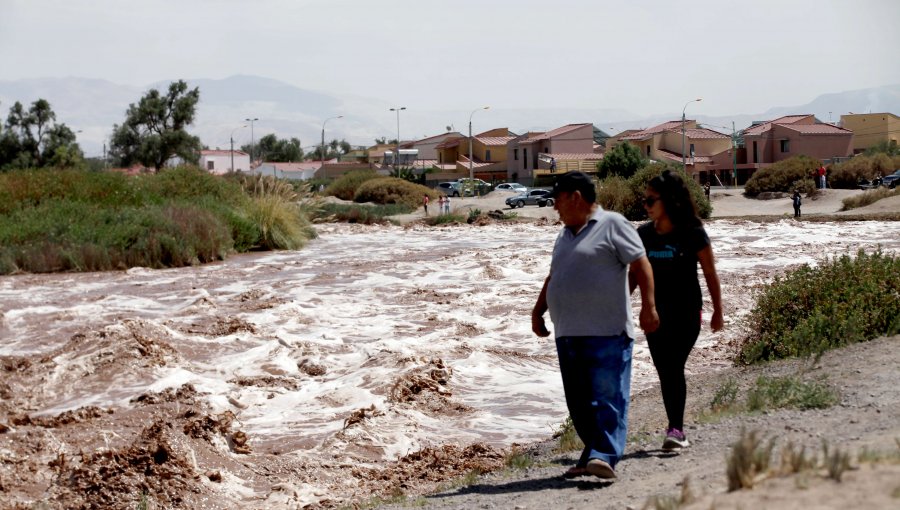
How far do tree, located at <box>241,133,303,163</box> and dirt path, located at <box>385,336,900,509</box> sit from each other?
149m

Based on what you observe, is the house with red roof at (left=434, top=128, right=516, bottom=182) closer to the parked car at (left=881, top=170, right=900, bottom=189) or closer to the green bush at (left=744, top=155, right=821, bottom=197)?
the green bush at (left=744, top=155, right=821, bottom=197)

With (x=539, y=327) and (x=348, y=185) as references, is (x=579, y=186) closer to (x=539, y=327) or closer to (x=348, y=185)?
(x=539, y=327)

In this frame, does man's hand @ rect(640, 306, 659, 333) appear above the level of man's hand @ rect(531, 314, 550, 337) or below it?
above

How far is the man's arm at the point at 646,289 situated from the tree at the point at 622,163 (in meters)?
63.7

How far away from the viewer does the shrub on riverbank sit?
2822 centimetres

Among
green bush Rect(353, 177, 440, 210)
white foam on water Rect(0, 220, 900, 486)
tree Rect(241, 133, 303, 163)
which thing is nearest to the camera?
white foam on water Rect(0, 220, 900, 486)

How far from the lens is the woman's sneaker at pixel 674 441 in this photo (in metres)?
6.46

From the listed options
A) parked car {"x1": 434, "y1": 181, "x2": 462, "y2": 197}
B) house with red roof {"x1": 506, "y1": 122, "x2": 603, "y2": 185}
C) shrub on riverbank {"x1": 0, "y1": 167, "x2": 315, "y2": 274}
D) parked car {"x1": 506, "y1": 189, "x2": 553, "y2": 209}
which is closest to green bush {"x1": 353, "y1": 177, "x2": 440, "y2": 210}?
parked car {"x1": 506, "y1": 189, "x2": 553, "y2": 209}

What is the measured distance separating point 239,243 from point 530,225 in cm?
1716

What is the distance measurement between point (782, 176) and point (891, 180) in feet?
18.1

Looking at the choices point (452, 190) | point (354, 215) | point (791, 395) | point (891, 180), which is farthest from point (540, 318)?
point (452, 190)

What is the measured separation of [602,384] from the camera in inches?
239

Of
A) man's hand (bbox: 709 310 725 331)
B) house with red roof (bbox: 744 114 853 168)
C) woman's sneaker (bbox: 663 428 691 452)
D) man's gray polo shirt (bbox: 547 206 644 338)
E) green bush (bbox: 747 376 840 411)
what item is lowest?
woman's sneaker (bbox: 663 428 691 452)

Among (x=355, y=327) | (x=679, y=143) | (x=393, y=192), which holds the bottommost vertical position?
(x=355, y=327)
